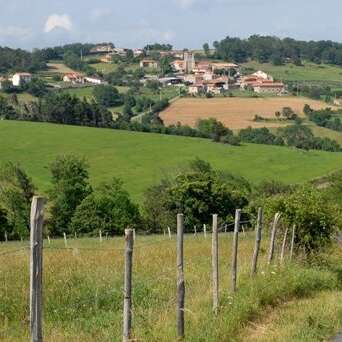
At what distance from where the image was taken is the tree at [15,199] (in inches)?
2384

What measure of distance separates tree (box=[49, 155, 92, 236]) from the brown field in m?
56.7

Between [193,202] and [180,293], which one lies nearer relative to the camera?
[180,293]

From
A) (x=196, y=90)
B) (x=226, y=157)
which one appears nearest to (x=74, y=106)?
(x=226, y=157)

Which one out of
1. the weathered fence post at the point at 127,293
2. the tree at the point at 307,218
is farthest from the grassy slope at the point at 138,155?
the weathered fence post at the point at 127,293

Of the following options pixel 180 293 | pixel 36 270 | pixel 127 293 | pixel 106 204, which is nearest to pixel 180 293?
pixel 180 293

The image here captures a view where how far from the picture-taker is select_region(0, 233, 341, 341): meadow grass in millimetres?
A: 9180

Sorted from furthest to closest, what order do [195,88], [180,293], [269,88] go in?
1. [195,88]
2. [269,88]
3. [180,293]

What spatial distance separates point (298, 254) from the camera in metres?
19.0

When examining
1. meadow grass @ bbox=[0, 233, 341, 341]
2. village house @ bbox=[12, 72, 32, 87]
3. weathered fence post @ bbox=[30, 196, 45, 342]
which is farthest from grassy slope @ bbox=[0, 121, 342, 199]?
village house @ bbox=[12, 72, 32, 87]

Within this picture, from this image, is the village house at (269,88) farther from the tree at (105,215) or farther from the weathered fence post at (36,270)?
the weathered fence post at (36,270)

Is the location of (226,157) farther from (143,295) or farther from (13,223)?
(143,295)

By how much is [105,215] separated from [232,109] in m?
86.2

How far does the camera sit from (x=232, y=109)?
481 ft

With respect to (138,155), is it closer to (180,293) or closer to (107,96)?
(107,96)
